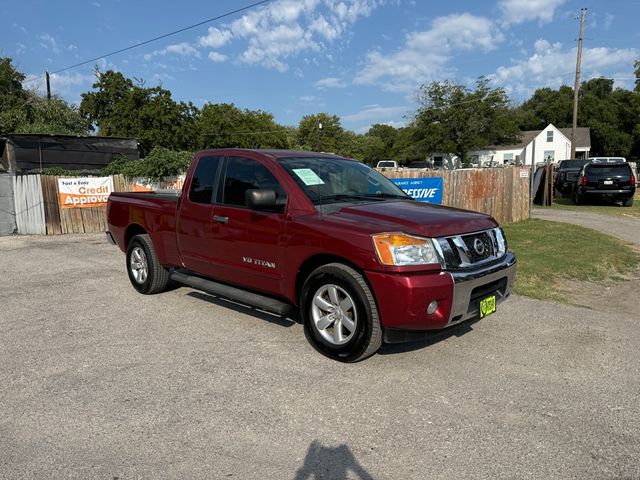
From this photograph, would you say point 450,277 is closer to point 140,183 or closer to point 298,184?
point 298,184

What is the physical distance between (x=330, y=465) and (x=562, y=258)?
297 inches

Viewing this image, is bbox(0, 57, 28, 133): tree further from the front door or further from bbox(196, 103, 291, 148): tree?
the front door

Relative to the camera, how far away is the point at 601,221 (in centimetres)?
1488

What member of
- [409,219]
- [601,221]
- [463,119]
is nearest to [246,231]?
[409,219]

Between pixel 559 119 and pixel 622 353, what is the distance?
80.2m

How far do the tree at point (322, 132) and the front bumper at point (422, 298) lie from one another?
271ft

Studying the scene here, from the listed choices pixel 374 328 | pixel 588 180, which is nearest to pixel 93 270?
pixel 374 328

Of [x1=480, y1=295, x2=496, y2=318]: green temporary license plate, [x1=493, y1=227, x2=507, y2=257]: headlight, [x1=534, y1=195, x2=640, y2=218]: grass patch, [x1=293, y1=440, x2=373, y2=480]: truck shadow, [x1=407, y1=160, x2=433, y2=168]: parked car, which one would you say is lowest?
[x1=293, y1=440, x2=373, y2=480]: truck shadow

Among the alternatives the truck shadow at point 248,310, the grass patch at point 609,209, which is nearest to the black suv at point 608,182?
the grass patch at point 609,209

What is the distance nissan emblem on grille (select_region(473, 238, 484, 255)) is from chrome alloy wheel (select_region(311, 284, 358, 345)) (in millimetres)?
1197

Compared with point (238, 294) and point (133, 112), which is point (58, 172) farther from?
point (133, 112)

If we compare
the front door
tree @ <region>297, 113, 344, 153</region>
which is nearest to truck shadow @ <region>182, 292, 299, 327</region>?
the front door

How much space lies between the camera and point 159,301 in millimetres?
6234

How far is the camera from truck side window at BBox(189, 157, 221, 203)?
18.2 feet
